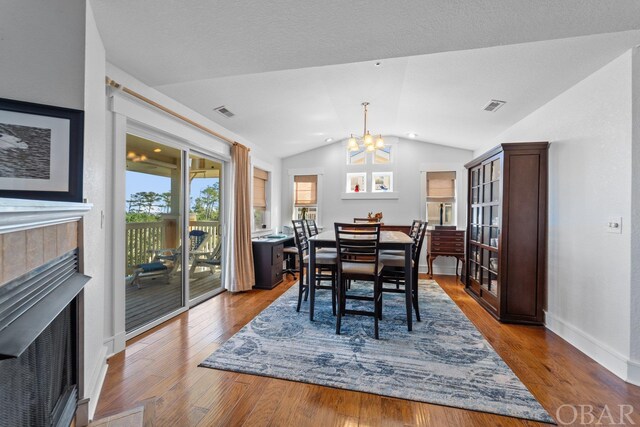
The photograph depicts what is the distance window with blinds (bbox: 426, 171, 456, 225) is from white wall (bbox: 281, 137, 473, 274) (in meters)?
0.12

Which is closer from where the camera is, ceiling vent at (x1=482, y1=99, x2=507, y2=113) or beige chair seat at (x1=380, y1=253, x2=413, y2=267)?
beige chair seat at (x1=380, y1=253, x2=413, y2=267)

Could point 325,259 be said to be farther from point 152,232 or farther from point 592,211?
point 592,211

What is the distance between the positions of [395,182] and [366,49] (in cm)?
384

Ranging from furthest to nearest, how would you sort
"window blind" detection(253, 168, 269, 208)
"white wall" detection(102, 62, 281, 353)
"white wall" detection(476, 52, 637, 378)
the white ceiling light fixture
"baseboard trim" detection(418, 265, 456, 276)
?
"baseboard trim" detection(418, 265, 456, 276)
"window blind" detection(253, 168, 269, 208)
the white ceiling light fixture
"white wall" detection(102, 62, 281, 353)
"white wall" detection(476, 52, 637, 378)

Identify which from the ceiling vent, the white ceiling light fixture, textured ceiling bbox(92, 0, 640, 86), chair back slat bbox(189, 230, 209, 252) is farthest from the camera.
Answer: chair back slat bbox(189, 230, 209, 252)

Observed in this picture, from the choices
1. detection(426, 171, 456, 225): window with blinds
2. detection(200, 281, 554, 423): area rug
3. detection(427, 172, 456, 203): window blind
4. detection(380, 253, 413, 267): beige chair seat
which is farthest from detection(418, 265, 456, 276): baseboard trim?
detection(380, 253, 413, 267): beige chair seat

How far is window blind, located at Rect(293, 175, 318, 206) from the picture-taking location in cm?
589

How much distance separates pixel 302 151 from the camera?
5859 millimetres

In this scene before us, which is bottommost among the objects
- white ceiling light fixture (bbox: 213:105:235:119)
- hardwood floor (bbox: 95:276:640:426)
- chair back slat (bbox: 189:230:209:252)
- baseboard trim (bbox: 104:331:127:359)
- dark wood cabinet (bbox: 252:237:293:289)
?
hardwood floor (bbox: 95:276:640:426)

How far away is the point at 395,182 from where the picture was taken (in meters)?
5.51

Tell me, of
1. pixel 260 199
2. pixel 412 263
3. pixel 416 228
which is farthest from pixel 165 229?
pixel 416 228

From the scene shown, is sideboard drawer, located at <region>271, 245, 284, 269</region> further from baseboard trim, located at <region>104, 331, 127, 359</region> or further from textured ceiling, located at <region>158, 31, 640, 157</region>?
baseboard trim, located at <region>104, 331, 127, 359</region>

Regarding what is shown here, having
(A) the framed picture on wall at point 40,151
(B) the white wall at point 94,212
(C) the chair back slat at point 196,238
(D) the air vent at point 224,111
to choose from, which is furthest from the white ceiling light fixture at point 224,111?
(A) the framed picture on wall at point 40,151

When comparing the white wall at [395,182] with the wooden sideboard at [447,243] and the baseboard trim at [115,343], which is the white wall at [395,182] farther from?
the baseboard trim at [115,343]
